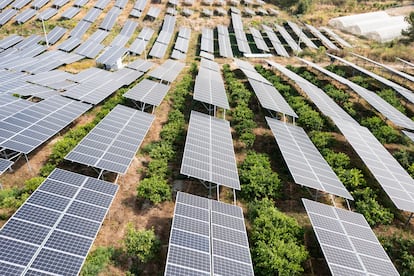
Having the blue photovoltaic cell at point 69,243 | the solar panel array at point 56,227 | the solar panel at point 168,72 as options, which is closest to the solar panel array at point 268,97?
the solar panel at point 168,72

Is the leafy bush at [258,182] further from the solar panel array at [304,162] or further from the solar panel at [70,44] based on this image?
the solar panel at [70,44]

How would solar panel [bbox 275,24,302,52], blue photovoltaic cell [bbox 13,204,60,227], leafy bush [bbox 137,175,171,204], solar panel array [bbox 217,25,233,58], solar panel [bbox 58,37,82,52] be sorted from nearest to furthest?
blue photovoltaic cell [bbox 13,204,60,227] < leafy bush [bbox 137,175,171,204] < solar panel [bbox 58,37,82,52] < solar panel array [bbox 217,25,233,58] < solar panel [bbox 275,24,302,52]

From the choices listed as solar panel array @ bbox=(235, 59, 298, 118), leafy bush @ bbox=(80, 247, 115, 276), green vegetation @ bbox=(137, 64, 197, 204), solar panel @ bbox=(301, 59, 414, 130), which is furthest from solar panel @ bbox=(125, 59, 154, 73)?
leafy bush @ bbox=(80, 247, 115, 276)

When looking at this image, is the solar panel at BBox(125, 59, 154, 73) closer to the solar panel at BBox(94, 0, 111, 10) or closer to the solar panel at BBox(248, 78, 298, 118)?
the solar panel at BBox(248, 78, 298, 118)

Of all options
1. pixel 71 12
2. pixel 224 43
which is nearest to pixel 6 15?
pixel 71 12

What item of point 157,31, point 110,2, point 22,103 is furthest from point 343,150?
point 110,2

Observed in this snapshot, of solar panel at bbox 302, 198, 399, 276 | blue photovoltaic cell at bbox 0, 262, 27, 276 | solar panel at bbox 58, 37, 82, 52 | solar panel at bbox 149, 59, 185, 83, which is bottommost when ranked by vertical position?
solar panel at bbox 302, 198, 399, 276

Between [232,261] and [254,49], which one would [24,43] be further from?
[232,261]
